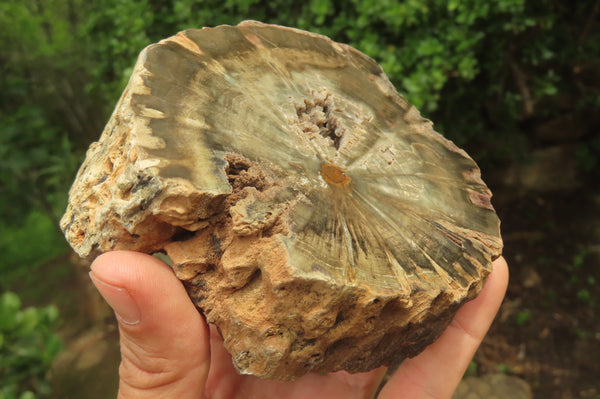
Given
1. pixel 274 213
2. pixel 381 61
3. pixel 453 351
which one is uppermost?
pixel 381 61

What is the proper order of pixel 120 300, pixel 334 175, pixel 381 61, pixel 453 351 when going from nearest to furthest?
pixel 120 300 → pixel 334 175 → pixel 453 351 → pixel 381 61

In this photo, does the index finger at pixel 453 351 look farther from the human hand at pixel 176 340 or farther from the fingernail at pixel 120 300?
the fingernail at pixel 120 300

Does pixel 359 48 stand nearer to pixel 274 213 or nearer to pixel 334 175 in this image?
pixel 334 175

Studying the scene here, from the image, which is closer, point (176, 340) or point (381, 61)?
point (176, 340)

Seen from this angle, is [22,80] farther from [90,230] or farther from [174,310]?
[174,310]

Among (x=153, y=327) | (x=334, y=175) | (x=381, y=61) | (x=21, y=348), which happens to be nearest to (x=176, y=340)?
(x=153, y=327)

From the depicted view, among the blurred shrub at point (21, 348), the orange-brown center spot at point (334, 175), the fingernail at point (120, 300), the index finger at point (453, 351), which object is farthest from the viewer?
the blurred shrub at point (21, 348)

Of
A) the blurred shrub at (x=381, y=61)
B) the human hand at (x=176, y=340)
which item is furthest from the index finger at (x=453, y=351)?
the blurred shrub at (x=381, y=61)
